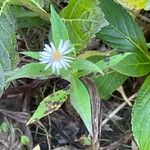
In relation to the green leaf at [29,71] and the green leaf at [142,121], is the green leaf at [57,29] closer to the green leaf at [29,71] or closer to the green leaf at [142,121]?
the green leaf at [29,71]

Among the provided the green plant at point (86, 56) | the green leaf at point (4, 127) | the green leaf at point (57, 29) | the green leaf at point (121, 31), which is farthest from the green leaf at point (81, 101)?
the green leaf at point (4, 127)

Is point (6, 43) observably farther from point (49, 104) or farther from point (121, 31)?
point (121, 31)

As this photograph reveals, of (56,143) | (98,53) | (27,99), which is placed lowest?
(56,143)

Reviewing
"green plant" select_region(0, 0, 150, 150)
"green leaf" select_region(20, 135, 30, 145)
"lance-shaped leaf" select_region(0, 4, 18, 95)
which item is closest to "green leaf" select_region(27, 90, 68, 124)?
"green plant" select_region(0, 0, 150, 150)

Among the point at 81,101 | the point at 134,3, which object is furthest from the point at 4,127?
the point at 134,3

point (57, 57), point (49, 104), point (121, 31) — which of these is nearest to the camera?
point (57, 57)

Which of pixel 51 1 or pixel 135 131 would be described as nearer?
pixel 135 131

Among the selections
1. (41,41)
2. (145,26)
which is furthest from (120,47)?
(41,41)

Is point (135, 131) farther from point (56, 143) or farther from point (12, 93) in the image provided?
point (12, 93)
